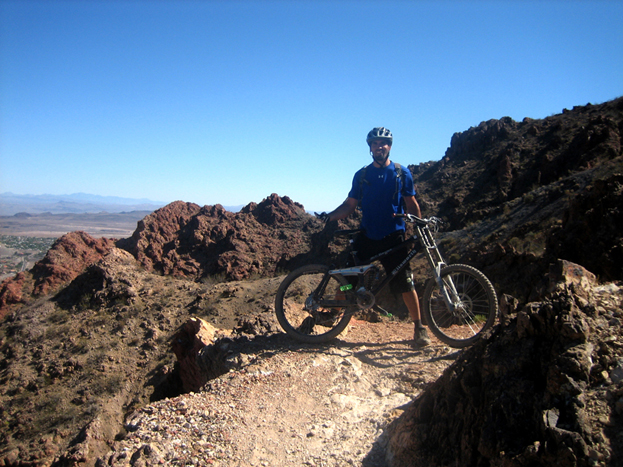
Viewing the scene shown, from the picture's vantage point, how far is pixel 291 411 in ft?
10.6

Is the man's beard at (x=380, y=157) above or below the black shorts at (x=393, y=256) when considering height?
above

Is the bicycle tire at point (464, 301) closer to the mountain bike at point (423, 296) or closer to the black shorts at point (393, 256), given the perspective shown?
the mountain bike at point (423, 296)

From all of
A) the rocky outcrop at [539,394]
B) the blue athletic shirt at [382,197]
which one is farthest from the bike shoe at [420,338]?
the rocky outcrop at [539,394]

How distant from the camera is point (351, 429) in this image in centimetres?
287

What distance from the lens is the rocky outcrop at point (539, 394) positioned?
1427 mm

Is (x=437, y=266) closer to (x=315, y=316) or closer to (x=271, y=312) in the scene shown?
(x=315, y=316)

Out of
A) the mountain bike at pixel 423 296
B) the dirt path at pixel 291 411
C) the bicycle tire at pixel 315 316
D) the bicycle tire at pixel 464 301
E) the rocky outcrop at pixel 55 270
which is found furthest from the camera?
the rocky outcrop at pixel 55 270

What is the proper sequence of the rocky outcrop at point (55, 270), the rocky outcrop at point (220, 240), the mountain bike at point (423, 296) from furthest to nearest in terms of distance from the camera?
the rocky outcrop at point (220, 240) → the rocky outcrop at point (55, 270) → the mountain bike at point (423, 296)

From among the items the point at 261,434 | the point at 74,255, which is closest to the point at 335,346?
the point at 261,434

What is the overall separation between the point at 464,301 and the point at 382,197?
1426 mm

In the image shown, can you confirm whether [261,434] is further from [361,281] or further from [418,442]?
[361,281]

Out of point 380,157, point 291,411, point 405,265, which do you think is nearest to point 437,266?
point 405,265

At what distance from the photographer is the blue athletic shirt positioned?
431 cm

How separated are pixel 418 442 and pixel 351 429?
2.82ft
